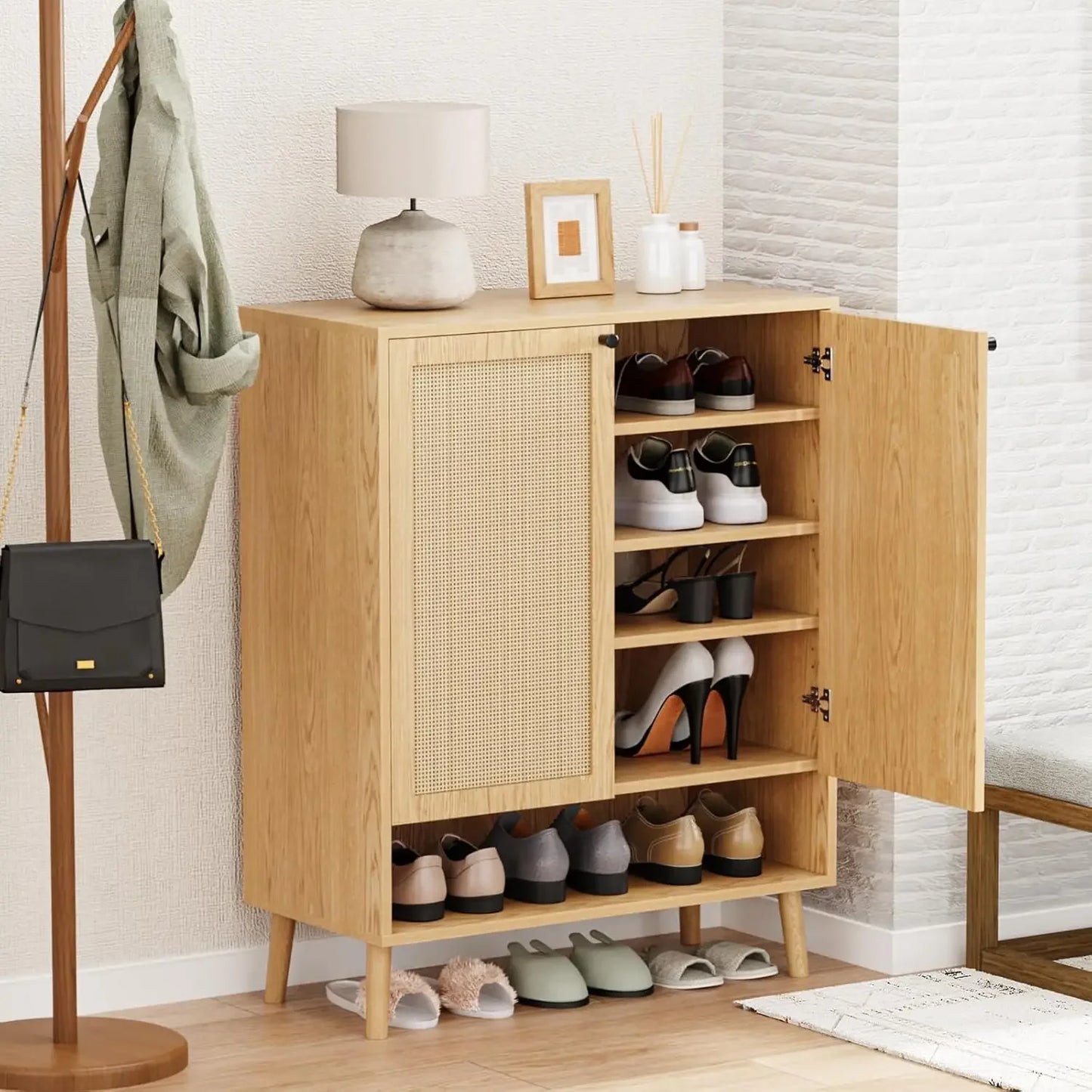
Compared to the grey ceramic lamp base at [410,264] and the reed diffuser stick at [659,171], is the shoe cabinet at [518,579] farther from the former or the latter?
the reed diffuser stick at [659,171]

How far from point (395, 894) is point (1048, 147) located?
66.6 inches

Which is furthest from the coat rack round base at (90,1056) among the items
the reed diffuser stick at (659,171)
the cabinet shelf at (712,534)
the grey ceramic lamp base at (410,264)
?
the reed diffuser stick at (659,171)

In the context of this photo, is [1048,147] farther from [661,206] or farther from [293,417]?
[293,417]

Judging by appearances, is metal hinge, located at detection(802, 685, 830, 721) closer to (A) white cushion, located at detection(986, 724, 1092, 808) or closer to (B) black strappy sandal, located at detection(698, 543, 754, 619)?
(B) black strappy sandal, located at detection(698, 543, 754, 619)

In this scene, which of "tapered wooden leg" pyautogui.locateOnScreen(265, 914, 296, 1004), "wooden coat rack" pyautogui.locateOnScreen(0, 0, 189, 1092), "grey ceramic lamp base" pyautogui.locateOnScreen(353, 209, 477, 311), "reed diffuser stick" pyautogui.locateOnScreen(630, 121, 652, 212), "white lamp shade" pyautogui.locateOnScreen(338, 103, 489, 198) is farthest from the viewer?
"reed diffuser stick" pyautogui.locateOnScreen(630, 121, 652, 212)

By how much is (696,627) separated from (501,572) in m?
0.41

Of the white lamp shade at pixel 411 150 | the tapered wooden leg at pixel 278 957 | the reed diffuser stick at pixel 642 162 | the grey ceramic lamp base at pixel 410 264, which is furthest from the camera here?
the reed diffuser stick at pixel 642 162

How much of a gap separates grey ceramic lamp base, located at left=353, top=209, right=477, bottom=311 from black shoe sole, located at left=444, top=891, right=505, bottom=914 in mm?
Answer: 941

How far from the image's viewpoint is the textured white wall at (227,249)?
12.6 ft

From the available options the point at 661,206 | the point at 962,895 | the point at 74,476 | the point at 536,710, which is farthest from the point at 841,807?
the point at 74,476

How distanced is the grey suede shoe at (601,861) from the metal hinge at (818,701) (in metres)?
A: 0.39

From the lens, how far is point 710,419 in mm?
3984

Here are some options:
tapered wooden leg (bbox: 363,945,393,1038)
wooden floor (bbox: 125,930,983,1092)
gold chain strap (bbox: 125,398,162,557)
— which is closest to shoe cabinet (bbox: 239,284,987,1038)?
tapered wooden leg (bbox: 363,945,393,1038)

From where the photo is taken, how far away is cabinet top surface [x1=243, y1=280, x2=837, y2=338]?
370cm
